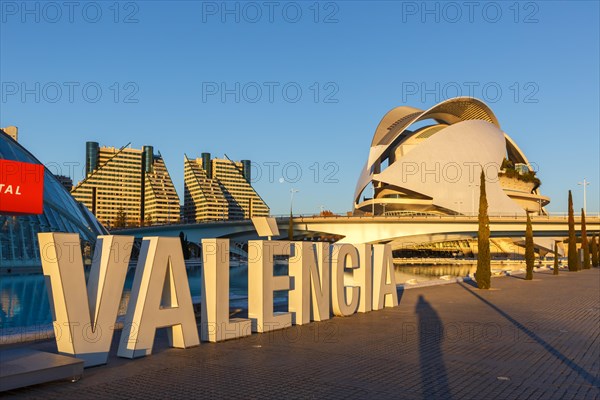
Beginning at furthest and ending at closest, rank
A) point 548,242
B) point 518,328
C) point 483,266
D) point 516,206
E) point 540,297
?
point 516,206 → point 548,242 → point 483,266 → point 540,297 → point 518,328

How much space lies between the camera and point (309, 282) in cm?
1455

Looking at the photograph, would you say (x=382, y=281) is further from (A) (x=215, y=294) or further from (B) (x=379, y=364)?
(B) (x=379, y=364)

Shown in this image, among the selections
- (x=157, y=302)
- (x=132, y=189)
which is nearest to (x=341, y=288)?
(x=157, y=302)

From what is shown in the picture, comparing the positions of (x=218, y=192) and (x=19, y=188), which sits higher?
(x=218, y=192)

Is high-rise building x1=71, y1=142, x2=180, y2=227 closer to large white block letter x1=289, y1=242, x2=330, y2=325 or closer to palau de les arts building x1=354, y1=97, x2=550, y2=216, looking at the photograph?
palau de les arts building x1=354, y1=97, x2=550, y2=216

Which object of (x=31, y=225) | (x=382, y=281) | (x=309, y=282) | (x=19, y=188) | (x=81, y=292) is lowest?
(x=382, y=281)

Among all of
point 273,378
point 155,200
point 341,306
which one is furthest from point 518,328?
point 155,200

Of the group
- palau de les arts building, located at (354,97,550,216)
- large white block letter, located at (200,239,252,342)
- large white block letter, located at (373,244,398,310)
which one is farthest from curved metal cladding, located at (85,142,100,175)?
large white block letter, located at (200,239,252,342)

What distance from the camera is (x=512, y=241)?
81.1 meters

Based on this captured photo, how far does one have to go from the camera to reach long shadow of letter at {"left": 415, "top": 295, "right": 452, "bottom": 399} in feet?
26.4

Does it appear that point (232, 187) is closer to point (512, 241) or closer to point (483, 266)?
point (512, 241)

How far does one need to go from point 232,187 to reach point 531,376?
17206 centimetres

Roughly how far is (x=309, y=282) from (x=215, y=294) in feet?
11.0

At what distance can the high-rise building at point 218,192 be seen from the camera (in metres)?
166
